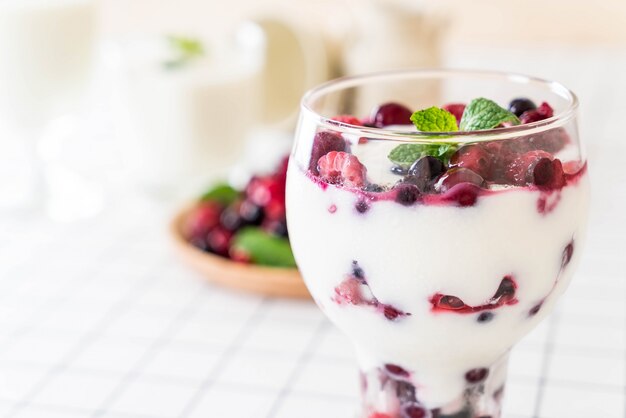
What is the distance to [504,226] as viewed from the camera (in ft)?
2.57

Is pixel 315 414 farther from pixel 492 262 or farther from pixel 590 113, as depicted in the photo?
pixel 590 113

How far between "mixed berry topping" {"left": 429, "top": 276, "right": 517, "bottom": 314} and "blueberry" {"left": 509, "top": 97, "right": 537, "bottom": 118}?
19cm

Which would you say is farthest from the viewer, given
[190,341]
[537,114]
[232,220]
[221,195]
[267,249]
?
[221,195]

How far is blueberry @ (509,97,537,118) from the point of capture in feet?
2.97

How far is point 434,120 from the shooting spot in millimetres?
843

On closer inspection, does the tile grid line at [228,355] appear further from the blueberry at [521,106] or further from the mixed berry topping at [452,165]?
the blueberry at [521,106]

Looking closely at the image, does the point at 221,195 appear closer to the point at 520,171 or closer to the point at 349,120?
the point at 349,120

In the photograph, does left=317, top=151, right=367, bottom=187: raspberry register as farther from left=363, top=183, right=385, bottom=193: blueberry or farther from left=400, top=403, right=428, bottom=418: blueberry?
left=400, top=403, right=428, bottom=418: blueberry

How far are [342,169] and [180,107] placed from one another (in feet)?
3.68

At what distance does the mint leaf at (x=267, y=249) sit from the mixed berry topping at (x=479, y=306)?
0.58m

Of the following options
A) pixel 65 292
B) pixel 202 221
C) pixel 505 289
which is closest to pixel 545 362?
pixel 505 289

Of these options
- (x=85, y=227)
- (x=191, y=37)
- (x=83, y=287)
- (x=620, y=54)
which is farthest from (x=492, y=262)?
(x=620, y=54)

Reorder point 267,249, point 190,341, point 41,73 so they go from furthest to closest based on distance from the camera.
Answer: point 41,73 → point 267,249 → point 190,341

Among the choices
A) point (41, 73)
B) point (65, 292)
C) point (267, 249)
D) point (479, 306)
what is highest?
point (479, 306)
